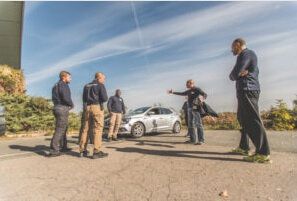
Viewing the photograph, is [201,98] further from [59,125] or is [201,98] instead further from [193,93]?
[59,125]

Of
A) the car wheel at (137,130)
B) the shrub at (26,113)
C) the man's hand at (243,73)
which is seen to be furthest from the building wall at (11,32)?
the man's hand at (243,73)

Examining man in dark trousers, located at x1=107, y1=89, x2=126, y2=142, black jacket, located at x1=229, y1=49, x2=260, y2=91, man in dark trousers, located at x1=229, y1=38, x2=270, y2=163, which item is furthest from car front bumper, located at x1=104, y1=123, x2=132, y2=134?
black jacket, located at x1=229, y1=49, x2=260, y2=91

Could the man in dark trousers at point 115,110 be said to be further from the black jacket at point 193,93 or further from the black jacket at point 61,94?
the black jacket at point 61,94

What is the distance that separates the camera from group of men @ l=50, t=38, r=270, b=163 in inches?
248

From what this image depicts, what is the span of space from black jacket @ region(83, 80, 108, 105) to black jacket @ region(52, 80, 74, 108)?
1.33 ft

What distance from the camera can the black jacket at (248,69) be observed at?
20.8ft

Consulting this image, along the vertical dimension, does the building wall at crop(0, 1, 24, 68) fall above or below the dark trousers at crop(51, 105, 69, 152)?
above

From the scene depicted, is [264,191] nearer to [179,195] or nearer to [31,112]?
[179,195]

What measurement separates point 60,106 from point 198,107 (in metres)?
3.84

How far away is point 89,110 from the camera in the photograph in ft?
25.6

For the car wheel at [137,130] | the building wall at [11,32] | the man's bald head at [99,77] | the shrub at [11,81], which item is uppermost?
the building wall at [11,32]

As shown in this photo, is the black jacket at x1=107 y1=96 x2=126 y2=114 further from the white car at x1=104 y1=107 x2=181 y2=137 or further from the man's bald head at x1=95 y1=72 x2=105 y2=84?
the man's bald head at x1=95 y1=72 x2=105 y2=84

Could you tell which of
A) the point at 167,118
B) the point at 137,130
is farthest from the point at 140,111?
the point at 167,118

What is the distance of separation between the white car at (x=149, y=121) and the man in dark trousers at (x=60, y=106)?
5.15 meters
